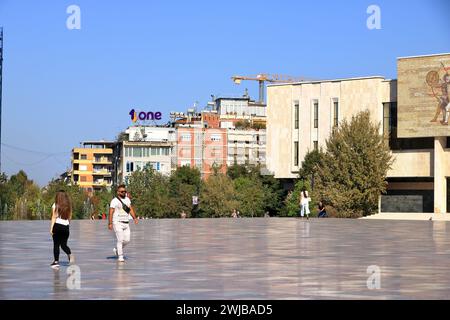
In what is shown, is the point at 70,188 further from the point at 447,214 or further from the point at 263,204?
the point at 447,214

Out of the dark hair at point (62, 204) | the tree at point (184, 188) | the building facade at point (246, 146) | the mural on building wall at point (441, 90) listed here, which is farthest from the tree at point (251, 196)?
the dark hair at point (62, 204)

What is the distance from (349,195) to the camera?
78.4 metres

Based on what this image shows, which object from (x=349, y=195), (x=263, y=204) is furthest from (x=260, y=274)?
(x=263, y=204)

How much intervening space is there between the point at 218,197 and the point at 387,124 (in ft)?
104

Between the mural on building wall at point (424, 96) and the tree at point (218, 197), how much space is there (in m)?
33.3

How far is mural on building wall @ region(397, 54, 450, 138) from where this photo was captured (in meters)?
79.5

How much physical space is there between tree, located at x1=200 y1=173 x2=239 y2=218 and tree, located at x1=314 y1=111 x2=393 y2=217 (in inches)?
1235

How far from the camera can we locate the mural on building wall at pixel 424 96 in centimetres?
7950

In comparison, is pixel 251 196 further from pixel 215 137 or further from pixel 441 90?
pixel 215 137

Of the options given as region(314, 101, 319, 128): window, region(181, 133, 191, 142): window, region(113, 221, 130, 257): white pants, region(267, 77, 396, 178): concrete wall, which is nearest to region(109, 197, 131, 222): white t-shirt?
region(113, 221, 130, 257): white pants

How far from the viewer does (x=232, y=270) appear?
59.8 feet

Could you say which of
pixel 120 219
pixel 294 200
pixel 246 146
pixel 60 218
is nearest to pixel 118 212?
pixel 120 219

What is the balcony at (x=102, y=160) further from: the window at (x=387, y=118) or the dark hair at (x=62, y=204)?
the dark hair at (x=62, y=204)
